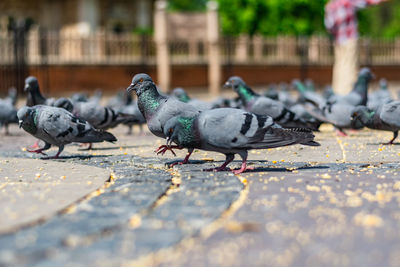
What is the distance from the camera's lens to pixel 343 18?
17.6 meters

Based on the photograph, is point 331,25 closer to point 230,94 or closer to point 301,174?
point 230,94

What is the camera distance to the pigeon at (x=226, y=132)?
6.01 meters

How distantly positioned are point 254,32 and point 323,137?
2772 centimetres

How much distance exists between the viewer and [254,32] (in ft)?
123

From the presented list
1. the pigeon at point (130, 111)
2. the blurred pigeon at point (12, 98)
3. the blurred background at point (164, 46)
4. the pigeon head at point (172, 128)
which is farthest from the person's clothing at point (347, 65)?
the pigeon head at point (172, 128)

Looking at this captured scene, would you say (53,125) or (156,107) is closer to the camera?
(156,107)

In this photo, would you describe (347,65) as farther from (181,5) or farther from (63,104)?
(181,5)

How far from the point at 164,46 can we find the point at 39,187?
20.0m

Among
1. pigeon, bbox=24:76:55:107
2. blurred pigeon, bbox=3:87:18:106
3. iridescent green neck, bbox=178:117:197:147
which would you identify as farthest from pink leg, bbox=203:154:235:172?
blurred pigeon, bbox=3:87:18:106

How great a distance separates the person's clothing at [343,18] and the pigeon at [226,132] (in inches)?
468

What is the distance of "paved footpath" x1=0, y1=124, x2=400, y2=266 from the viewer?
137 inches

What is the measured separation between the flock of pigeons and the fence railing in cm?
1141

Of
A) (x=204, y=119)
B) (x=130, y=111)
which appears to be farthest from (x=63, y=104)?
(x=204, y=119)

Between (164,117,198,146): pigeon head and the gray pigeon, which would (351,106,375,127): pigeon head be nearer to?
the gray pigeon
